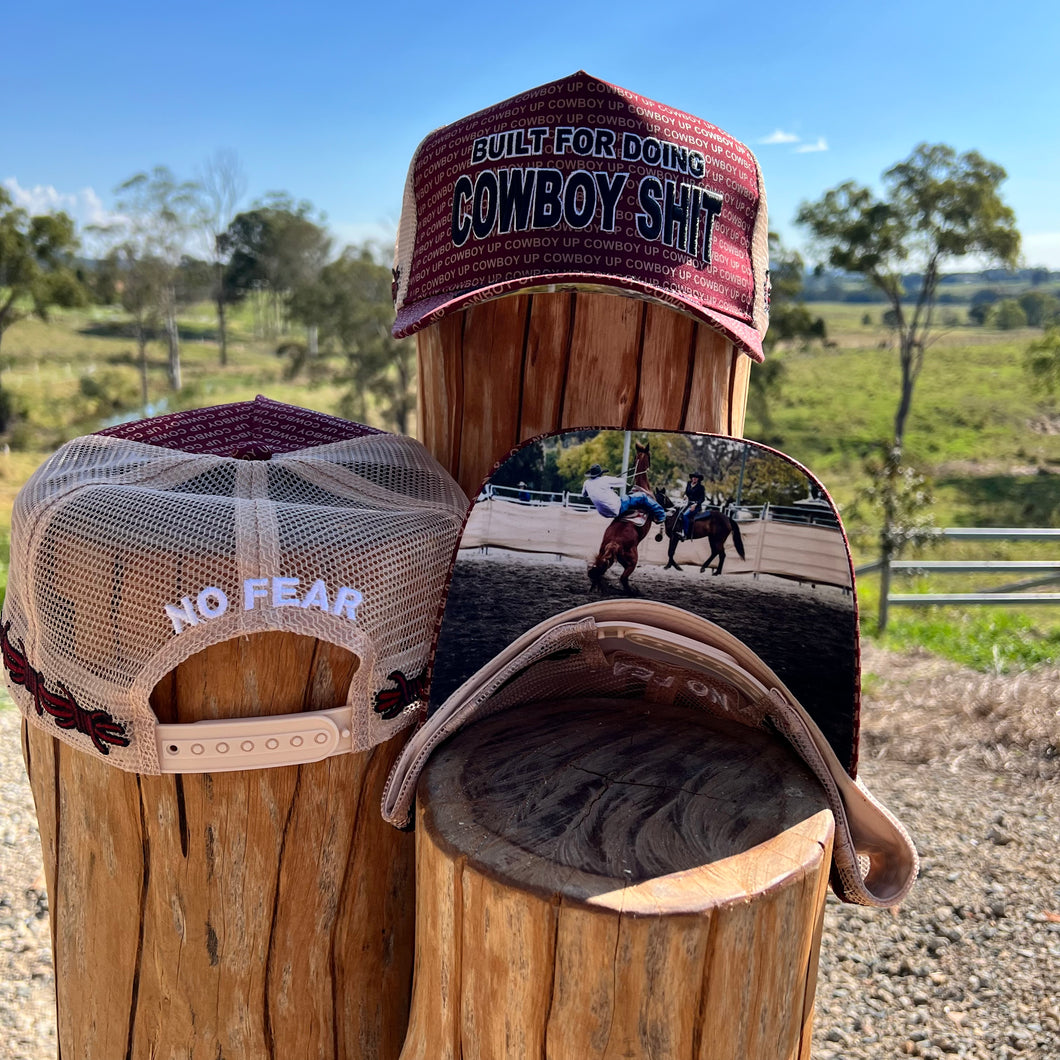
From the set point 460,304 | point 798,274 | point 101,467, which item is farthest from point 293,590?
Result: point 798,274

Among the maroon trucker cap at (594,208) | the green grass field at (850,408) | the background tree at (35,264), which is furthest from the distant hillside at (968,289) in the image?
the maroon trucker cap at (594,208)

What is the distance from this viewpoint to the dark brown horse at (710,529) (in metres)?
1.46

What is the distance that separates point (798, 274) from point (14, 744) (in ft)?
59.1

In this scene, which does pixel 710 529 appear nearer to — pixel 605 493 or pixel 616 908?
pixel 605 493

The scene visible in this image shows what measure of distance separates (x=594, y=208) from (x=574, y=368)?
0.95 feet

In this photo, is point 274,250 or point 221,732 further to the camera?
point 274,250

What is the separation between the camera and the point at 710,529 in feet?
4.81

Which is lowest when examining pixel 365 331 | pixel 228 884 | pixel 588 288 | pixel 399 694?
pixel 228 884

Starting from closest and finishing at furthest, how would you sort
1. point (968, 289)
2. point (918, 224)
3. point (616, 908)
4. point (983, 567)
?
point (616, 908)
point (983, 567)
point (918, 224)
point (968, 289)

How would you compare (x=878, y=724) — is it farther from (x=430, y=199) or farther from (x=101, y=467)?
(x=101, y=467)

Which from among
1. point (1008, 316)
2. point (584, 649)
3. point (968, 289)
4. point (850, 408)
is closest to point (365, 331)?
point (850, 408)

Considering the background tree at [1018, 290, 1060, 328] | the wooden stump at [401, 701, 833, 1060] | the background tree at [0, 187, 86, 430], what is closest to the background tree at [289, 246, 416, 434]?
the background tree at [0, 187, 86, 430]

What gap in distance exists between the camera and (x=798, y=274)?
19.1 meters

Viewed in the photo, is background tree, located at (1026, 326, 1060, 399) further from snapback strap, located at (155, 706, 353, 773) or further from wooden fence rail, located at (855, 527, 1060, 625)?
snapback strap, located at (155, 706, 353, 773)
